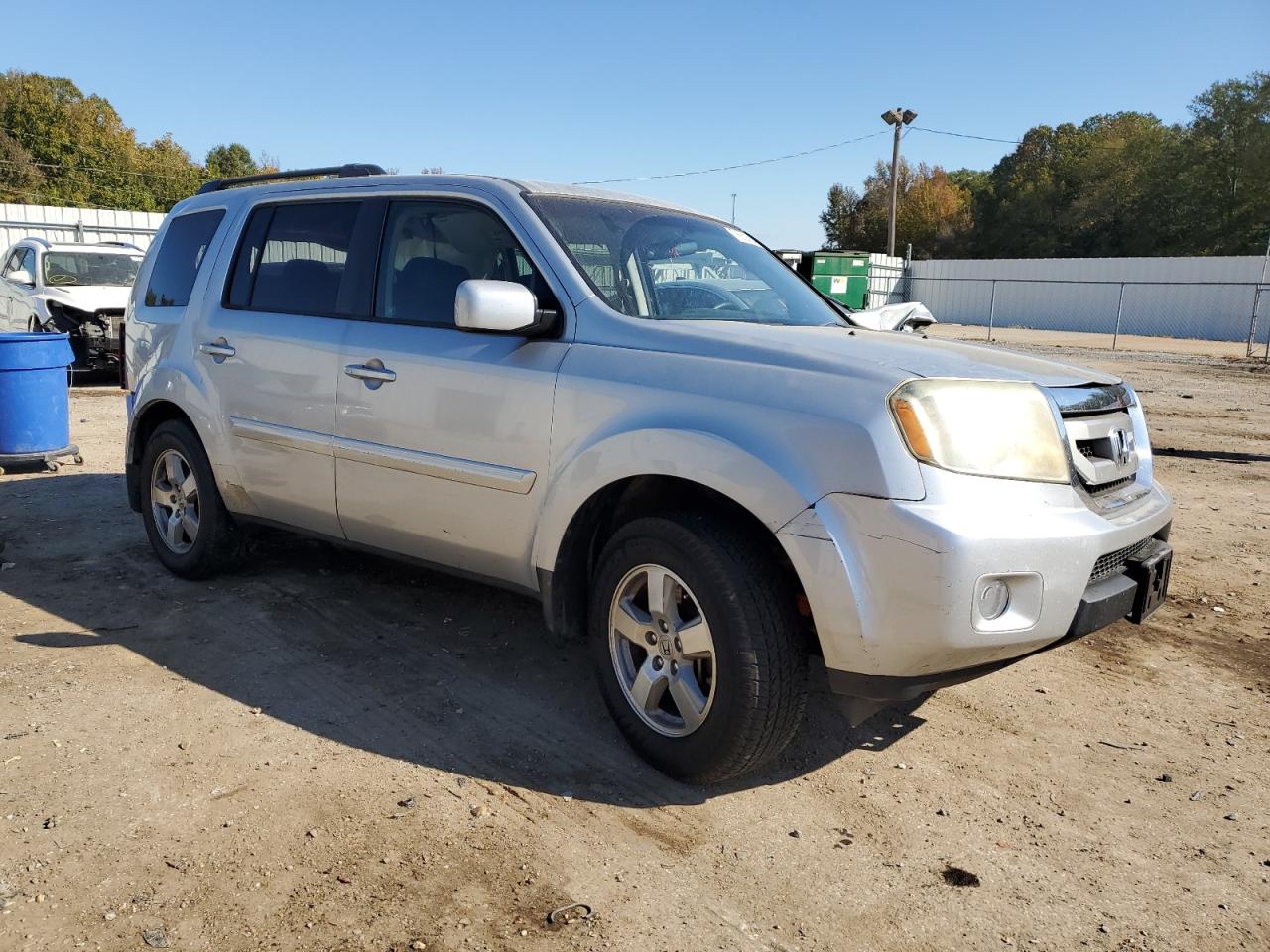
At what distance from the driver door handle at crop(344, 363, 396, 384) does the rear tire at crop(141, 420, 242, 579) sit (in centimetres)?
131

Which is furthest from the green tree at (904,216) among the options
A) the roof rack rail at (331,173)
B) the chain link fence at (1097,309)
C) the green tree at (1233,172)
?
the roof rack rail at (331,173)

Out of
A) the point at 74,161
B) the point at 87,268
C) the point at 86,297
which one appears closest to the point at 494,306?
the point at 86,297

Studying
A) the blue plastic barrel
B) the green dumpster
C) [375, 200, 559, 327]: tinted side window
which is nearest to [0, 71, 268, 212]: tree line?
the green dumpster

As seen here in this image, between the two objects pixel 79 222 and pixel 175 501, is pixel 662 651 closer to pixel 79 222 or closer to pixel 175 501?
pixel 175 501

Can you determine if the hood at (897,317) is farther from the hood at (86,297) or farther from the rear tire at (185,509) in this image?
the hood at (86,297)

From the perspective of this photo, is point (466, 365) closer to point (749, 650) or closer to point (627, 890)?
point (749, 650)

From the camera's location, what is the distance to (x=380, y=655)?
4.22 m

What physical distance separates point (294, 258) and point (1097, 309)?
36298mm

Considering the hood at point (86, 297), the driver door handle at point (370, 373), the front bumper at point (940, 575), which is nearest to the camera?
the front bumper at point (940, 575)

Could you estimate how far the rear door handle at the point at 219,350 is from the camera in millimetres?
4625

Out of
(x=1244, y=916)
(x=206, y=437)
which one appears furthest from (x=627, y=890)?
(x=206, y=437)

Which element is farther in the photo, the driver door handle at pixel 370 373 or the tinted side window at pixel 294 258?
the tinted side window at pixel 294 258

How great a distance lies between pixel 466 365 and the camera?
365cm

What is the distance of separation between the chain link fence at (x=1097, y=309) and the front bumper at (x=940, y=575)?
2560 centimetres
